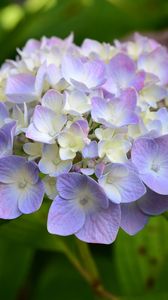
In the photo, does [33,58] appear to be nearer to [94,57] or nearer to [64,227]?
[94,57]

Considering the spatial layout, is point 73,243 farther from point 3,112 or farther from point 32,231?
point 3,112

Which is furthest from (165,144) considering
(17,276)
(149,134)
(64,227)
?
(17,276)

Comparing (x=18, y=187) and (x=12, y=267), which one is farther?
(x=12, y=267)

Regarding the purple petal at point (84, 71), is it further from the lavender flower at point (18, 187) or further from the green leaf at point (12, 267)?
the green leaf at point (12, 267)

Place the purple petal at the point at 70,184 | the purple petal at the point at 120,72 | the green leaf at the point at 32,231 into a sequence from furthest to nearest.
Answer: the green leaf at the point at 32,231 < the purple petal at the point at 120,72 < the purple petal at the point at 70,184

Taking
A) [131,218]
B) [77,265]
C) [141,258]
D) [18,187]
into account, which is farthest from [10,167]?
[141,258]

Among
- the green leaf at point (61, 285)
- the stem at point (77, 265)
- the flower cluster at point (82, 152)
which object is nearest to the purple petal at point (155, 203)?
the flower cluster at point (82, 152)

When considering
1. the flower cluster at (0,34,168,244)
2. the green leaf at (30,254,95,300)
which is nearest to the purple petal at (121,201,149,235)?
the flower cluster at (0,34,168,244)
